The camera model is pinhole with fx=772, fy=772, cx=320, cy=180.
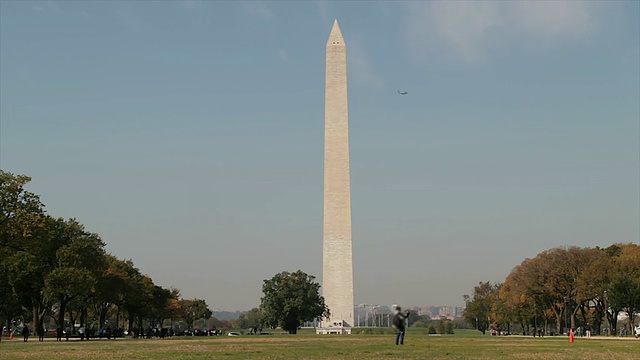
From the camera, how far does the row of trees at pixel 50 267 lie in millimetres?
44812

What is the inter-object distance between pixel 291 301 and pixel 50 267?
91.4 feet

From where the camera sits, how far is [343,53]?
80.0 m

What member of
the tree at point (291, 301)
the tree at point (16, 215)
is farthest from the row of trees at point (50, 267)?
the tree at point (291, 301)

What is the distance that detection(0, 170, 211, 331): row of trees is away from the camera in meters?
44.8

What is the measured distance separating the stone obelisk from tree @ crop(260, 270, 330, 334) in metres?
3.14

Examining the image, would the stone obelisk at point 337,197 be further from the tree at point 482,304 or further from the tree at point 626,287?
the tree at point 482,304

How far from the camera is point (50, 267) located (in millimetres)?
65312

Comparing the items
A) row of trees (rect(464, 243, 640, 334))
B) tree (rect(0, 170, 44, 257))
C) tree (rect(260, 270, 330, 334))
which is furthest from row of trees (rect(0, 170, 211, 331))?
row of trees (rect(464, 243, 640, 334))

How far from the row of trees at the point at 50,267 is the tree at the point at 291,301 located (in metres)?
14.2

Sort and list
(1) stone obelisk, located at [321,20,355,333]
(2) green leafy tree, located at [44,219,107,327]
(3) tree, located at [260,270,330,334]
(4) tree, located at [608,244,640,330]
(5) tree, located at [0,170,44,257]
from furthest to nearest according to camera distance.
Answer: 1. (3) tree, located at [260,270,330,334]
2. (1) stone obelisk, located at [321,20,355,333]
3. (4) tree, located at [608,244,640,330]
4. (2) green leafy tree, located at [44,219,107,327]
5. (5) tree, located at [0,170,44,257]

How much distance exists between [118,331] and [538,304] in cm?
4828

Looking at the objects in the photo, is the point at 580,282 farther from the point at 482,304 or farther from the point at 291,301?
the point at 482,304

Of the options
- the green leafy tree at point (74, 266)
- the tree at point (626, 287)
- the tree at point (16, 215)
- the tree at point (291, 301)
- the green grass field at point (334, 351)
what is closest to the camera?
the green grass field at point (334, 351)

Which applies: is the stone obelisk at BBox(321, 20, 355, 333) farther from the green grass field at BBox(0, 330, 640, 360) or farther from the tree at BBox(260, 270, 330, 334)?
the green grass field at BBox(0, 330, 640, 360)
